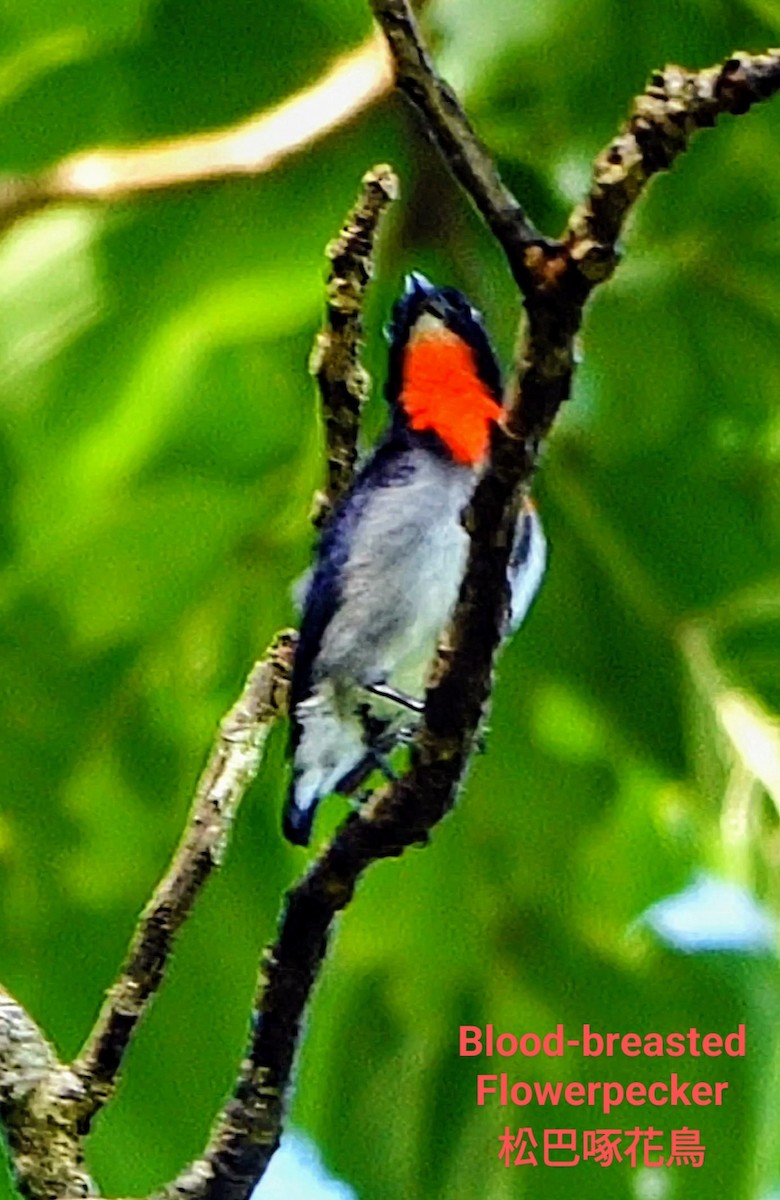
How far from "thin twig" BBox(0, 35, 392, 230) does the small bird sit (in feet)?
0.76

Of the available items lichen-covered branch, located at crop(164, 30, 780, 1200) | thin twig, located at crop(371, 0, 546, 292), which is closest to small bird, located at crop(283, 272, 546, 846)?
lichen-covered branch, located at crop(164, 30, 780, 1200)

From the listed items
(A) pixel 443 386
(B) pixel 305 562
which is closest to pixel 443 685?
(A) pixel 443 386

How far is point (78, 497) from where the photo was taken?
99 cm

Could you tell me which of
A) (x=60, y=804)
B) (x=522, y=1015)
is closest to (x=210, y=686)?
(x=60, y=804)

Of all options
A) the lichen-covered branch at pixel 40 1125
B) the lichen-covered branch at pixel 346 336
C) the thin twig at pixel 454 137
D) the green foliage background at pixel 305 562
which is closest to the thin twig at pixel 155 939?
the lichen-covered branch at pixel 40 1125

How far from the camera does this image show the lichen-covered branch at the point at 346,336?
1.85 ft

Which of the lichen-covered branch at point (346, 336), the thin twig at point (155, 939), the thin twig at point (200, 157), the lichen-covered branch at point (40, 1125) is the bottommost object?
the lichen-covered branch at point (40, 1125)

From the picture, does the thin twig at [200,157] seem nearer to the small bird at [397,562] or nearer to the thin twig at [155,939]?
the small bird at [397,562]

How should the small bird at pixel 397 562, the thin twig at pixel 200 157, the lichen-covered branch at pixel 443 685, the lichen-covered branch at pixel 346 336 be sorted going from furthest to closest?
the thin twig at pixel 200 157 → the small bird at pixel 397 562 → the lichen-covered branch at pixel 346 336 → the lichen-covered branch at pixel 443 685

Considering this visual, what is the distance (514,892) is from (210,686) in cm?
20

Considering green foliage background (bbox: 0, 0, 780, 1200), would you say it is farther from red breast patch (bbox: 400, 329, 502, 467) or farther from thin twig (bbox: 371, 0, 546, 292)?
thin twig (bbox: 371, 0, 546, 292)

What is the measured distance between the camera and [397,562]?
72cm

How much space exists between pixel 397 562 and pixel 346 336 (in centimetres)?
13

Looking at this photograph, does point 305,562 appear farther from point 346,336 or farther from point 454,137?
point 454,137
